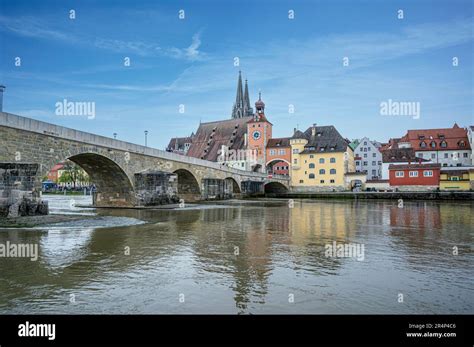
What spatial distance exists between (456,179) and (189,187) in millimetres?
37309

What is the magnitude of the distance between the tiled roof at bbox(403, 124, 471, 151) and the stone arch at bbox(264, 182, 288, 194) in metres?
25.7

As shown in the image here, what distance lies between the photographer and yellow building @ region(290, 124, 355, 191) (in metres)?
66.7

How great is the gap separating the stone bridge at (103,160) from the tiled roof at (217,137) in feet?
103

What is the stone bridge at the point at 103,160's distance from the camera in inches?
691

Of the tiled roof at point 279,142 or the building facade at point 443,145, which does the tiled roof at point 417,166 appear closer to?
the building facade at point 443,145

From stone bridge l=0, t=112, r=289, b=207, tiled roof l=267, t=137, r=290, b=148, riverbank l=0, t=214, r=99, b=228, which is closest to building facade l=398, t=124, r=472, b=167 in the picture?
tiled roof l=267, t=137, r=290, b=148

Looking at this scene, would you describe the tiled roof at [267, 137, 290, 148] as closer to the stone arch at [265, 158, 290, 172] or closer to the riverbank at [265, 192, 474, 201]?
the stone arch at [265, 158, 290, 172]

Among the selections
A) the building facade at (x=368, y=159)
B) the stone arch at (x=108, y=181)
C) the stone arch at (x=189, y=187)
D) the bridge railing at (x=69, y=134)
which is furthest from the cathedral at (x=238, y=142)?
the stone arch at (x=108, y=181)

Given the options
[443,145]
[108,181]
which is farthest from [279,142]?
[108,181]

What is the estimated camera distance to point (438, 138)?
70188 millimetres

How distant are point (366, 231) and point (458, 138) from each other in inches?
2532

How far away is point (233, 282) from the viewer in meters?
6.82

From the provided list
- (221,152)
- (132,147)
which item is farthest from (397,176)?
(132,147)
